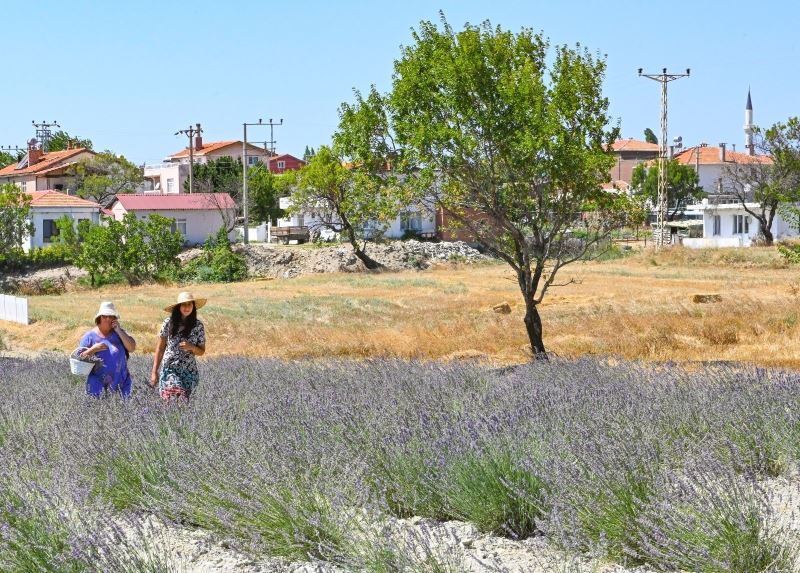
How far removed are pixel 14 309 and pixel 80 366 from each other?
22994mm

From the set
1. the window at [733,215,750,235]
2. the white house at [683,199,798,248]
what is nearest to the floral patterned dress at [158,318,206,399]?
the white house at [683,199,798,248]

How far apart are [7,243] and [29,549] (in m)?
56.2

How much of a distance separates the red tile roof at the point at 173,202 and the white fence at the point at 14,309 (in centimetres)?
4041

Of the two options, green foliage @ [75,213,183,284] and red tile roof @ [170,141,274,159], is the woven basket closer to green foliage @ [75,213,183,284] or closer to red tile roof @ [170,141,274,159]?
green foliage @ [75,213,183,284]

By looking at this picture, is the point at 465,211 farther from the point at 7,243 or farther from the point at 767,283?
the point at 7,243

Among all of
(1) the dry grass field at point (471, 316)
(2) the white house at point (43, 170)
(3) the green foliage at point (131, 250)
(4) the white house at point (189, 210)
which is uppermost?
(2) the white house at point (43, 170)

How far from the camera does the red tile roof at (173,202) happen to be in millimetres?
73562

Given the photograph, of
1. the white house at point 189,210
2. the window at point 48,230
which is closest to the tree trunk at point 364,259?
the white house at point 189,210

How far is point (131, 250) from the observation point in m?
52.9

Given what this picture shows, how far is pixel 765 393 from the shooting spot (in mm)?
8109

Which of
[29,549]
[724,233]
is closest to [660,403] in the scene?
[29,549]

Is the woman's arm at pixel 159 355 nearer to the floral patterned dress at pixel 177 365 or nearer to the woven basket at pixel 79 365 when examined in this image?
the floral patterned dress at pixel 177 365

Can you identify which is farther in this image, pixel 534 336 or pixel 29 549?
pixel 534 336

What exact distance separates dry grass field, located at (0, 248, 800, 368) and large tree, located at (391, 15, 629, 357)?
2258 mm
